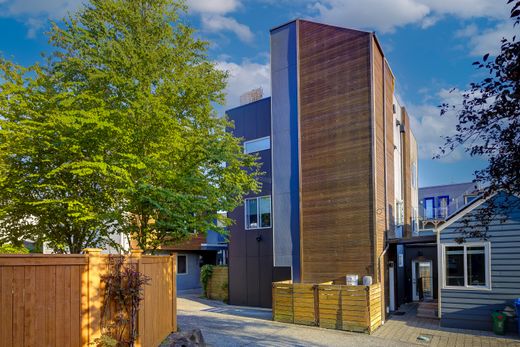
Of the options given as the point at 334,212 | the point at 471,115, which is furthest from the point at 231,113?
the point at 471,115

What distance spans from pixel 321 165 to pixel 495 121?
10.7 meters

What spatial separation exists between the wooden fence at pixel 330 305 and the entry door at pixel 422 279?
8.28 metres

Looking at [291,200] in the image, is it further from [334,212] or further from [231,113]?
[231,113]

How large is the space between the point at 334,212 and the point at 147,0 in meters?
9.35

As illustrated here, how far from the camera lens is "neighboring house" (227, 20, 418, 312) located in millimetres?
14250

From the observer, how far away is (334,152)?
15.0 metres

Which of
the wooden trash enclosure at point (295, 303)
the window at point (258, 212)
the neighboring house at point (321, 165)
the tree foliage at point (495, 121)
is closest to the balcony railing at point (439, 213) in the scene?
the neighboring house at point (321, 165)

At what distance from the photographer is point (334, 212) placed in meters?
14.7

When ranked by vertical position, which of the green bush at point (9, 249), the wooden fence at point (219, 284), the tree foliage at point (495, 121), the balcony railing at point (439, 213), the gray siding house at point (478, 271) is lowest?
the wooden fence at point (219, 284)

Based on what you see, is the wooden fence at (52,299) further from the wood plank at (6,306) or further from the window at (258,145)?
the window at (258,145)

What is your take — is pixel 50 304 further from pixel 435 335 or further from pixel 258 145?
pixel 258 145

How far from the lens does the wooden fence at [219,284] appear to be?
2025 centimetres

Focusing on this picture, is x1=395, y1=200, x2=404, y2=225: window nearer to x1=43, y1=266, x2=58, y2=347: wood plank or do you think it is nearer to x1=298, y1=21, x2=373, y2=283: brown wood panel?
x1=298, y1=21, x2=373, y2=283: brown wood panel

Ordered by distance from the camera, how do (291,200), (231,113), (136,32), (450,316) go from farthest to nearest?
1. (231,113)
2. (291,200)
3. (450,316)
4. (136,32)
